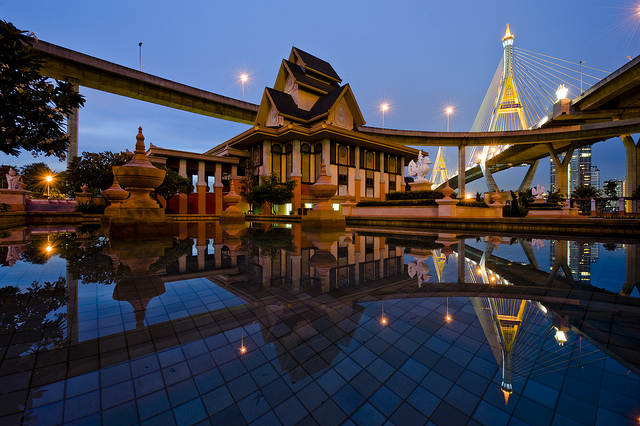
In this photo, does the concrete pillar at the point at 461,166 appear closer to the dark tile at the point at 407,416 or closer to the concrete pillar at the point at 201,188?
the concrete pillar at the point at 201,188

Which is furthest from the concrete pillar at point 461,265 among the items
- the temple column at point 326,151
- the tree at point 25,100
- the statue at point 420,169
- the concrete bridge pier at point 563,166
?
the concrete bridge pier at point 563,166

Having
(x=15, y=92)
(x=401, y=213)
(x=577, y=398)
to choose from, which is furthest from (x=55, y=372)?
(x=401, y=213)

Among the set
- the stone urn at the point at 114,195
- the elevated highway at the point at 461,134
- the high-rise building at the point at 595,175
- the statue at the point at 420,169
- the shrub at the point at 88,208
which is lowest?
the shrub at the point at 88,208

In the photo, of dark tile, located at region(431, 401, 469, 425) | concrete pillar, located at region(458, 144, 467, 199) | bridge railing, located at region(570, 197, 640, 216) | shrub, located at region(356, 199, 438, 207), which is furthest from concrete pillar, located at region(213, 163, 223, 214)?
bridge railing, located at region(570, 197, 640, 216)

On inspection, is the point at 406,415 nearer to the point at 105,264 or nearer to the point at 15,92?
the point at 105,264

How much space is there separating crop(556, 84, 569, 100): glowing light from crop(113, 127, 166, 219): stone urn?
44.9 meters

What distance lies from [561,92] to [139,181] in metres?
45.8

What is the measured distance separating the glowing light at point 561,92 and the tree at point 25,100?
46.1 m

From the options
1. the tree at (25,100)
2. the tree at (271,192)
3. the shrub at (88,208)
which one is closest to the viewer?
the tree at (25,100)

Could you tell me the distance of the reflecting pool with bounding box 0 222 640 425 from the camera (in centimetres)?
129

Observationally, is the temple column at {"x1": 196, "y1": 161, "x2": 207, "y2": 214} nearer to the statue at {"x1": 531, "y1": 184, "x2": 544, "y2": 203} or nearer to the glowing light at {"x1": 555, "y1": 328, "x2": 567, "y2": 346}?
the glowing light at {"x1": 555, "y1": 328, "x2": 567, "y2": 346}

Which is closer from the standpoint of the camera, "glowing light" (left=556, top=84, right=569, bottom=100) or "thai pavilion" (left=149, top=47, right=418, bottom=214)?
"thai pavilion" (left=149, top=47, right=418, bottom=214)

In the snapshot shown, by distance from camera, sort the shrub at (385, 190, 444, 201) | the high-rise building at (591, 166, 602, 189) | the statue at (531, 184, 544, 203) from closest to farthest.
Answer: the shrub at (385, 190, 444, 201), the statue at (531, 184, 544, 203), the high-rise building at (591, 166, 602, 189)

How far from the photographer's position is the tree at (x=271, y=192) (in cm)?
2408
